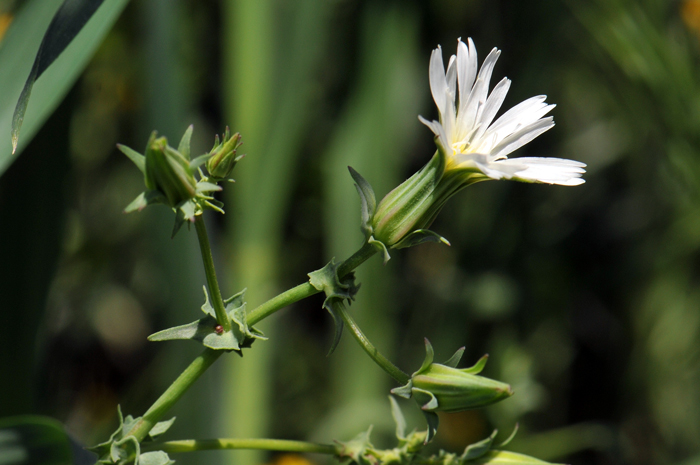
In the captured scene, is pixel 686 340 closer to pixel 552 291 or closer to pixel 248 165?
pixel 552 291

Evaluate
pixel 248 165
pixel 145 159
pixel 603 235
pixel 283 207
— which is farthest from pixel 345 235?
pixel 145 159

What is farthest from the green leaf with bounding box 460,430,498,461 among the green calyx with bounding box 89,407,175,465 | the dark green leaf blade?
the dark green leaf blade

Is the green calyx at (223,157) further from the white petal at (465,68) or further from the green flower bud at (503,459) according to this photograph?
the green flower bud at (503,459)

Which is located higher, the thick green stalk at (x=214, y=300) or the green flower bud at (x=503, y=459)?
the thick green stalk at (x=214, y=300)

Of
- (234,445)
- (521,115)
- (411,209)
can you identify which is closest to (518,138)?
(521,115)

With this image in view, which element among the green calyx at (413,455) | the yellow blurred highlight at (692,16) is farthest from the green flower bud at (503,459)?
the yellow blurred highlight at (692,16)

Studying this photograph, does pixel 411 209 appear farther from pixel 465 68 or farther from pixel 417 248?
pixel 417 248

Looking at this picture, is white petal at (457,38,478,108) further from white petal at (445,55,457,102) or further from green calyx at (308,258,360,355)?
green calyx at (308,258,360,355)
